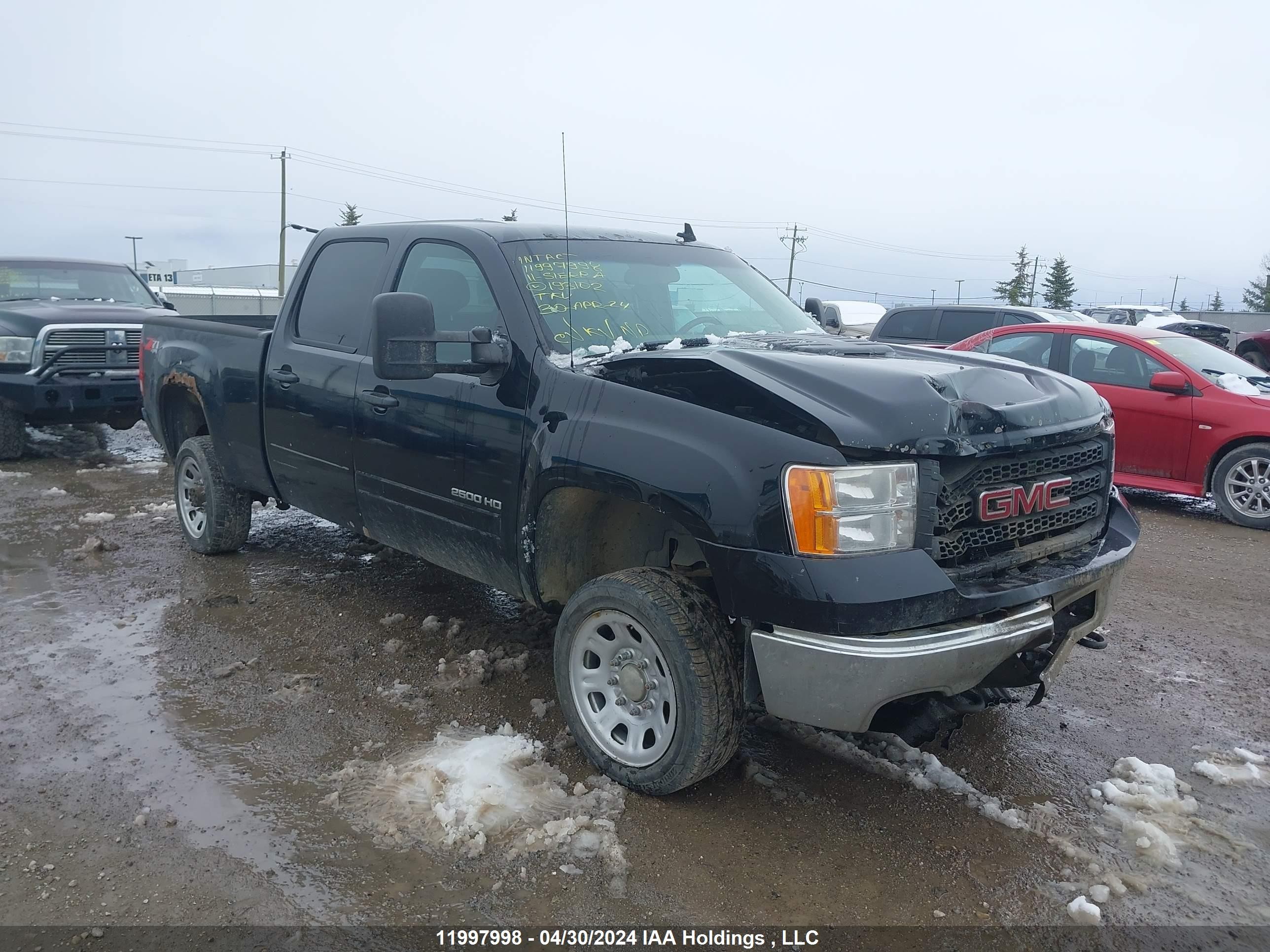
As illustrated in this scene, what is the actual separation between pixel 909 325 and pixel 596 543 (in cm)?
1038

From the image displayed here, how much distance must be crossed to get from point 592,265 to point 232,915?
8.90 feet

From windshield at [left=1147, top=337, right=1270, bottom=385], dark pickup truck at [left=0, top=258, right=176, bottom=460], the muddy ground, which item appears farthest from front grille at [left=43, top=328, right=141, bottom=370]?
windshield at [left=1147, top=337, right=1270, bottom=385]

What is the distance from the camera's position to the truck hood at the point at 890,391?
2.83 meters

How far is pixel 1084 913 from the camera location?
2697 mm

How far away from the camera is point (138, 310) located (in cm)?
991

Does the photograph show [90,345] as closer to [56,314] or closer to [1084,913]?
[56,314]

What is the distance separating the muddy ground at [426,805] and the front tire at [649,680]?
0.17m

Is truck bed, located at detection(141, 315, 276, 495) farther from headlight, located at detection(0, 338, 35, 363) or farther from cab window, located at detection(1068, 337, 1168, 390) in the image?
cab window, located at detection(1068, 337, 1168, 390)

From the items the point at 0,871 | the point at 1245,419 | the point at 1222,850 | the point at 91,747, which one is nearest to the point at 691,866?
the point at 1222,850

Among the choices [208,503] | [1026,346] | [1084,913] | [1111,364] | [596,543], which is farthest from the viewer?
[1026,346]

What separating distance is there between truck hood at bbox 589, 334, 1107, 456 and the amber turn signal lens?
0.13 meters

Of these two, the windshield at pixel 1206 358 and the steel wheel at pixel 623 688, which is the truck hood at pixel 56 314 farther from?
the windshield at pixel 1206 358

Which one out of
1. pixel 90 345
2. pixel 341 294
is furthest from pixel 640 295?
pixel 90 345

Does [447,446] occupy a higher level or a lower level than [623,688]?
higher
